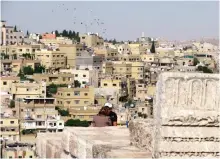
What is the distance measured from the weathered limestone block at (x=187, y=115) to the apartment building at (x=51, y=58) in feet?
115

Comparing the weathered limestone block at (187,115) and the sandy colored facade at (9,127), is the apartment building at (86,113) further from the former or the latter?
the weathered limestone block at (187,115)

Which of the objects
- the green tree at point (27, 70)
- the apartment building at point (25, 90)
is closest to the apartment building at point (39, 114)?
the apartment building at point (25, 90)

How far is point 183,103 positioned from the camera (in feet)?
9.38

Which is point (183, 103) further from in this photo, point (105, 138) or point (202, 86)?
point (105, 138)

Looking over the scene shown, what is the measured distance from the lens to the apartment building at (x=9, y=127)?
64.6 feet

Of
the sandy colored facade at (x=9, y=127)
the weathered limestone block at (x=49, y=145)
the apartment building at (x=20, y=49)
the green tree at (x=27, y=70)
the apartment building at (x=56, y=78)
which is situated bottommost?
the sandy colored facade at (x=9, y=127)

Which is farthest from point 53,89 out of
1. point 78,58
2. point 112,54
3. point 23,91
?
point 112,54

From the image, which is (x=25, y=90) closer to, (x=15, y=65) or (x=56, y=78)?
(x=56, y=78)

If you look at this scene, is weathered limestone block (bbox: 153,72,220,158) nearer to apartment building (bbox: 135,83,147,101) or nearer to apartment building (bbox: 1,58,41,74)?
apartment building (bbox: 135,83,147,101)

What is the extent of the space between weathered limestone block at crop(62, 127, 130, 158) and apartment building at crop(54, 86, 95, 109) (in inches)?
886

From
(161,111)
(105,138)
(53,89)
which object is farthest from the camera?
(53,89)

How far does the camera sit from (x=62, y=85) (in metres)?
30.4

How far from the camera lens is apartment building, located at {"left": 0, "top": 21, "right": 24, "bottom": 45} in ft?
153

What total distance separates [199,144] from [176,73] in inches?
11.3
